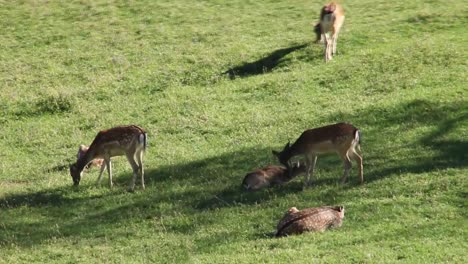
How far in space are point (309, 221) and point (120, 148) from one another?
484cm

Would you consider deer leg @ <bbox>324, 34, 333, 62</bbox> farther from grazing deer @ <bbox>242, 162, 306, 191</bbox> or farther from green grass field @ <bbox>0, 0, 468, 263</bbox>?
grazing deer @ <bbox>242, 162, 306, 191</bbox>

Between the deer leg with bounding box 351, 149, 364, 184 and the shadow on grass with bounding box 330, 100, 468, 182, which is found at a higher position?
the deer leg with bounding box 351, 149, 364, 184

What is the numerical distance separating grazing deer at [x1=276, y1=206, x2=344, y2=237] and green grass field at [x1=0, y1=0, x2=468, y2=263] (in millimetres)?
258

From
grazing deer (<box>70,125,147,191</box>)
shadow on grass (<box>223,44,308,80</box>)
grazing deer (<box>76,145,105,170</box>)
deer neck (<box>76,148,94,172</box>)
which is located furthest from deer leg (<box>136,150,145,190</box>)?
shadow on grass (<box>223,44,308,80</box>)

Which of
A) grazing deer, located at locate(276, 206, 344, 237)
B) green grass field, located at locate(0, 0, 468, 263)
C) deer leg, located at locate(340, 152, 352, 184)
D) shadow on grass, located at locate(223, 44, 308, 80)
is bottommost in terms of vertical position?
shadow on grass, located at locate(223, 44, 308, 80)

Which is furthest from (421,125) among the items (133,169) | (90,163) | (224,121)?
(90,163)

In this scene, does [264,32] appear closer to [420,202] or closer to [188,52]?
[188,52]

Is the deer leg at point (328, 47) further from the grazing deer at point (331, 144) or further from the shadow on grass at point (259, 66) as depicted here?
the grazing deer at point (331, 144)

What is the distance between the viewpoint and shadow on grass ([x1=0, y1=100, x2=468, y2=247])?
48.2ft

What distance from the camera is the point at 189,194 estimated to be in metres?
16.0

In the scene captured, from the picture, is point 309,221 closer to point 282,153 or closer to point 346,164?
Result: point 346,164

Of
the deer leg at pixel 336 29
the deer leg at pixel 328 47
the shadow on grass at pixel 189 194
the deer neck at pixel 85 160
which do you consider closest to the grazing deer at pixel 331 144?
the shadow on grass at pixel 189 194

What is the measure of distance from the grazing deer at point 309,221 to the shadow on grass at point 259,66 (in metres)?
11.4

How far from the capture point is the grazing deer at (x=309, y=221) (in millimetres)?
13133
